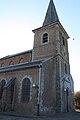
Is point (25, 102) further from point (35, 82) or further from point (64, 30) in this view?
point (64, 30)

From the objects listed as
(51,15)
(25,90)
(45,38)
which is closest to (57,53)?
(45,38)

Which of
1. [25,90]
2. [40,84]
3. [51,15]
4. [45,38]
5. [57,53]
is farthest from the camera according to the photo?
[51,15]

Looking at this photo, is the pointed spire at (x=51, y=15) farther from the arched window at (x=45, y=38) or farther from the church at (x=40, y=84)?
the arched window at (x=45, y=38)

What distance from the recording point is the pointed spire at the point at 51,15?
2418 cm

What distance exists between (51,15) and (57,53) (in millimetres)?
9335

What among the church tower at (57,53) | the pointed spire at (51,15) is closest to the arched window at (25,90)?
the church tower at (57,53)

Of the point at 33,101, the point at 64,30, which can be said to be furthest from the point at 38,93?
the point at 64,30

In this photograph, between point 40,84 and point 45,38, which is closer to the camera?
point 40,84

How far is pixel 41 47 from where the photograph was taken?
22141 millimetres

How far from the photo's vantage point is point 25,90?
16547 mm

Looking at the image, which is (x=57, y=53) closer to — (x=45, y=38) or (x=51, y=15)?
(x=45, y=38)

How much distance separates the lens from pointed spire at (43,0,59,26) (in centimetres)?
2418

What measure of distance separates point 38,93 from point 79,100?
61.7ft

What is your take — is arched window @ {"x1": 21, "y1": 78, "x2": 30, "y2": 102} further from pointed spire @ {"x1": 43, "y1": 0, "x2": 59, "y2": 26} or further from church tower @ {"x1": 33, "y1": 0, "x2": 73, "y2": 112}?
pointed spire @ {"x1": 43, "y1": 0, "x2": 59, "y2": 26}
